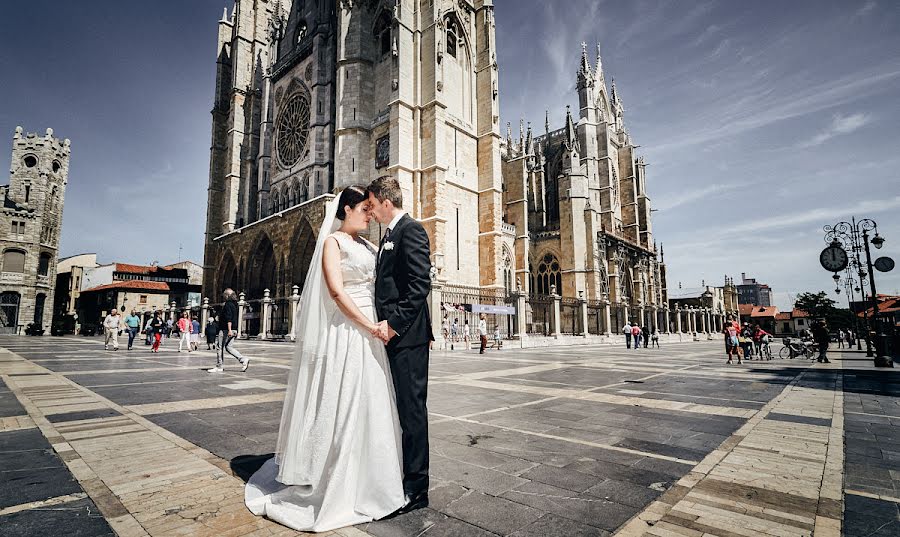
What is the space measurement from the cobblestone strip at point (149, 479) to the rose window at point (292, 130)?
90.9ft

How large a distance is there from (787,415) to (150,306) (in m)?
49.5

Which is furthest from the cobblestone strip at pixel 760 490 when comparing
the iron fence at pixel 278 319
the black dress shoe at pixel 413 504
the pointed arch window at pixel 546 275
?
the pointed arch window at pixel 546 275

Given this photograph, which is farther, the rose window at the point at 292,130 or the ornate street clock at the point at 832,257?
the rose window at the point at 292,130

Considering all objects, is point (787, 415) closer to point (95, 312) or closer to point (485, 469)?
point (485, 469)

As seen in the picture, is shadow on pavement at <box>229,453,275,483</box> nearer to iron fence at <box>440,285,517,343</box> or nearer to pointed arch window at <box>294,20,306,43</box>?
iron fence at <box>440,285,517,343</box>

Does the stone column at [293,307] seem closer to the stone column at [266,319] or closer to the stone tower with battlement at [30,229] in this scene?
the stone column at [266,319]

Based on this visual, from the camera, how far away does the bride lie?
6.74 feet

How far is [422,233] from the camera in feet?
7.94

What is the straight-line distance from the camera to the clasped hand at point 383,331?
87.1 inches

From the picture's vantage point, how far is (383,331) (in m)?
2.22

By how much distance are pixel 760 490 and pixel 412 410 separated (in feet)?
6.61

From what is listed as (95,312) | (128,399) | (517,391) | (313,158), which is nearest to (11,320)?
(95,312)

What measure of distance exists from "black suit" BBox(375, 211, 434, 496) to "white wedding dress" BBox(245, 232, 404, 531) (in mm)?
60

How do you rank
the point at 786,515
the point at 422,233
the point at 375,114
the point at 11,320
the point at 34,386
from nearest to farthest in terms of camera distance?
the point at 786,515
the point at 422,233
the point at 34,386
the point at 375,114
the point at 11,320
